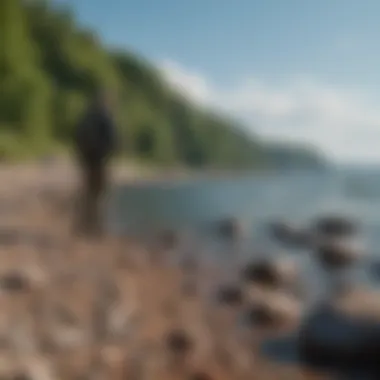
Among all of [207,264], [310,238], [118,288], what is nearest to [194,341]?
[118,288]

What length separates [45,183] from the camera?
2258cm

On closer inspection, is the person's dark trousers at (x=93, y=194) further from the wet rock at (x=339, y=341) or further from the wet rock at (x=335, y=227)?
the wet rock at (x=335, y=227)

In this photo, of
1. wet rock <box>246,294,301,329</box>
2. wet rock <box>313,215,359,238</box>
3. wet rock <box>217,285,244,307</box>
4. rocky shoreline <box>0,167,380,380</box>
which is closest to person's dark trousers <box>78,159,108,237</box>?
rocky shoreline <box>0,167,380,380</box>

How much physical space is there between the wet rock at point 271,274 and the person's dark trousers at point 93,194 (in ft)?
6.58

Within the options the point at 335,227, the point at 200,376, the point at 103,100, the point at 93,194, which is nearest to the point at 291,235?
the point at 335,227

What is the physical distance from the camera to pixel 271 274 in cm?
672

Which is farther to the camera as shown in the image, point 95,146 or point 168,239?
point 168,239

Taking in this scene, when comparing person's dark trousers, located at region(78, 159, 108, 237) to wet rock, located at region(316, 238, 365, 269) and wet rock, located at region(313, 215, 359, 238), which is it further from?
wet rock, located at region(313, 215, 359, 238)

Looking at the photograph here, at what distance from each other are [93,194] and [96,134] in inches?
33.7

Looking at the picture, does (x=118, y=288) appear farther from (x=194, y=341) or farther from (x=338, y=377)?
(x=338, y=377)

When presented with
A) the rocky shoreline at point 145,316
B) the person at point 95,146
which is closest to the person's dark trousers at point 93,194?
the person at point 95,146

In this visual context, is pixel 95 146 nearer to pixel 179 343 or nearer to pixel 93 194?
pixel 93 194

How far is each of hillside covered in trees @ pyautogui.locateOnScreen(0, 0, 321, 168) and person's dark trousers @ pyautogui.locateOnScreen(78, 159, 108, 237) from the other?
12.0 ft

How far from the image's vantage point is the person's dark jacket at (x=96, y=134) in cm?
712
